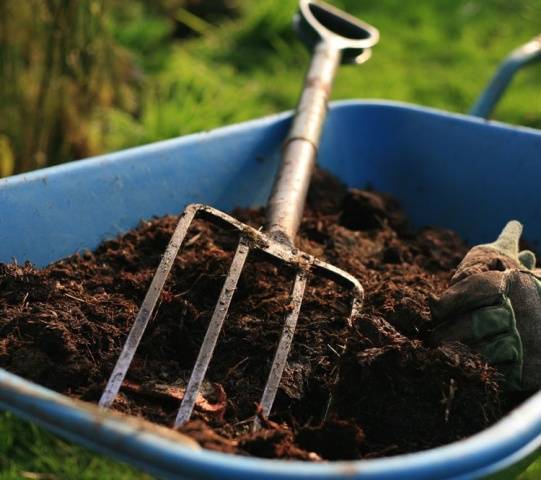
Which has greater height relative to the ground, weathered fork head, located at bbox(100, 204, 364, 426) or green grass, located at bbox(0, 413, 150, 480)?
weathered fork head, located at bbox(100, 204, 364, 426)

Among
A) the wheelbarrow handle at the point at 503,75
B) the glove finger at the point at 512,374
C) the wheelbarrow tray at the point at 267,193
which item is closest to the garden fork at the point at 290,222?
the wheelbarrow tray at the point at 267,193

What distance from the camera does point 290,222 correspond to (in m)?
1.62

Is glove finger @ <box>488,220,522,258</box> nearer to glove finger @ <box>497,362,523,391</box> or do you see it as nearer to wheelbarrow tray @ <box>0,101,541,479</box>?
glove finger @ <box>497,362,523,391</box>

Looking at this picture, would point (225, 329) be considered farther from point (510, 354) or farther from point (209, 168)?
point (209, 168)

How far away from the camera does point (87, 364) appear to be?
1269mm

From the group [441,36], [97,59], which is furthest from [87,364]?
[441,36]

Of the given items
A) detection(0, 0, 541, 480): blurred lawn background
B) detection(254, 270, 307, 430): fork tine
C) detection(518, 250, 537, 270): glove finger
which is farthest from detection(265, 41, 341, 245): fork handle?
detection(0, 0, 541, 480): blurred lawn background

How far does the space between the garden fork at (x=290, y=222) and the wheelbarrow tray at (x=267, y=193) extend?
0.12 metres

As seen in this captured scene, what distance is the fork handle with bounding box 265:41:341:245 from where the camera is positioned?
64.3 inches

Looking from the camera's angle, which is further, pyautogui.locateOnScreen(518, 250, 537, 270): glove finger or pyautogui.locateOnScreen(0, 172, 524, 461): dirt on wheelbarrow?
pyautogui.locateOnScreen(518, 250, 537, 270): glove finger

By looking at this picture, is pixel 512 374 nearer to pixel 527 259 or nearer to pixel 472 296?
pixel 472 296

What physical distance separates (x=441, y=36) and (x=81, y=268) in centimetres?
312

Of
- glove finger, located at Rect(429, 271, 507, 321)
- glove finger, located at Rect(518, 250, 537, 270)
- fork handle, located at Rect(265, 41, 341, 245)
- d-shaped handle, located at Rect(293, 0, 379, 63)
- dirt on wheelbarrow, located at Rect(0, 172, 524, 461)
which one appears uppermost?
d-shaped handle, located at Rect(293, 0, 379, 63)

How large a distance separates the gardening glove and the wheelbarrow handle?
98cm
